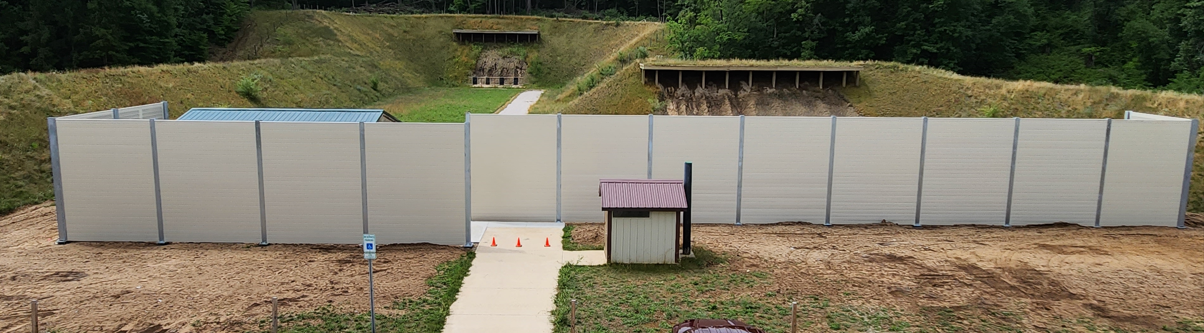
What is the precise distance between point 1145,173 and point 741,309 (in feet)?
37.1

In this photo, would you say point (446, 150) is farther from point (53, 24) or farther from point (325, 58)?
point (53, 24)

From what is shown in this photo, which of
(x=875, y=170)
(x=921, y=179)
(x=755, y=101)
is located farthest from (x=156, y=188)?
(x=755, y=101)

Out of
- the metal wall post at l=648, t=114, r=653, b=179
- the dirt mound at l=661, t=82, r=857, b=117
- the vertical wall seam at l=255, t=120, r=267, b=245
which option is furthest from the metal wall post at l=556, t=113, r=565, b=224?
the dirt mound at l=661, t=82, r=857, b=117

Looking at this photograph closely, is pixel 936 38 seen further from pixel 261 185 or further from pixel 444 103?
pixel 261 185

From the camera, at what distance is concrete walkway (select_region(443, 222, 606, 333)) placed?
9.98 metres

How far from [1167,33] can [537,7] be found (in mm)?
62306

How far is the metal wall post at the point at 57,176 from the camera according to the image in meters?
13.5

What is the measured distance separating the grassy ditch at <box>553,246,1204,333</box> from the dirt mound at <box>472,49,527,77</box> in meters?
51.2

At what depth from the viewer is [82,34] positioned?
138 feet

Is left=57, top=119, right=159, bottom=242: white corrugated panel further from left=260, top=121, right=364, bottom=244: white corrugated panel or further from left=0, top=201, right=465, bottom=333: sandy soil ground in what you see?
left=260, top=121, right=364, bottom=244: white corrugated panel

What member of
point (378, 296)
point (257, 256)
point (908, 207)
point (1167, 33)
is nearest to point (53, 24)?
point (257, 256)

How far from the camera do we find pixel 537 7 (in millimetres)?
90812

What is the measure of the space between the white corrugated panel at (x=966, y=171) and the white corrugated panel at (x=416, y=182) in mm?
9634

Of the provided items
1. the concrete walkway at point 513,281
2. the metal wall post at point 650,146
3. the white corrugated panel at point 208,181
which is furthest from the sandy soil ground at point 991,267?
the white corrugated panel at point 208,181
